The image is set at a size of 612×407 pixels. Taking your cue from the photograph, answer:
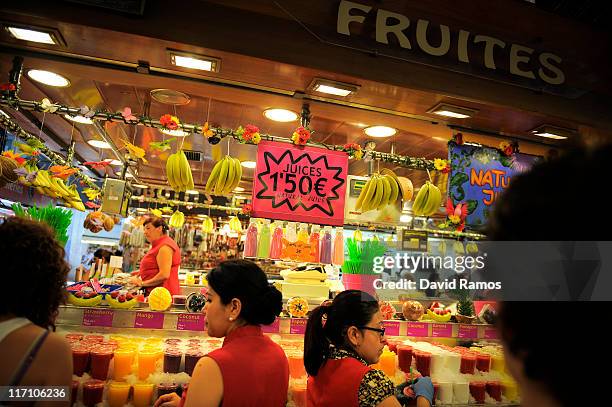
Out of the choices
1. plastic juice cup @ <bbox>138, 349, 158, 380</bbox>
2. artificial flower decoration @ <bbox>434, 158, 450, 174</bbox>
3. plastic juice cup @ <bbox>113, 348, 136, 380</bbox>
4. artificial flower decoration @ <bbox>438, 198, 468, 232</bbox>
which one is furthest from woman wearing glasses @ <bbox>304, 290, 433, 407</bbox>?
artificial flower decoration @ <bbox>434, 158, 450, 174</bbox>

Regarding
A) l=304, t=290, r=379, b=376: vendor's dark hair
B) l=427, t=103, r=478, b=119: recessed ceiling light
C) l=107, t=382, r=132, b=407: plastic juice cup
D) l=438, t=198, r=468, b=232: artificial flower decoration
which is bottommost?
l=107, t=382, r=132, b=407: plastic juice cup

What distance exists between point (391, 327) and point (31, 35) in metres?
3.91

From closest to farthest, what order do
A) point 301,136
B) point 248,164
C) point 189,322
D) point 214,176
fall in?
point 189,322 < point 301,136 < point 214,176 < point 248,164

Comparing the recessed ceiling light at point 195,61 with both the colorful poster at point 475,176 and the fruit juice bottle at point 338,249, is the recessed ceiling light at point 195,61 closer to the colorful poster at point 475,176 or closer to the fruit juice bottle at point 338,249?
the colorful poster at point 475,176

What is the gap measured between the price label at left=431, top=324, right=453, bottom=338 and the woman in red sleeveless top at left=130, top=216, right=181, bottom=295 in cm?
319

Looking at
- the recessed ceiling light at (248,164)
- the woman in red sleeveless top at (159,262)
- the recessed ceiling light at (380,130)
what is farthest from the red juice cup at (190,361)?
the recessed ceiling light at (248,164)

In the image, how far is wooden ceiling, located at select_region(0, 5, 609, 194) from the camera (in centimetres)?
308

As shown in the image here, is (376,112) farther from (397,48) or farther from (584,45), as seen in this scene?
(584,45)

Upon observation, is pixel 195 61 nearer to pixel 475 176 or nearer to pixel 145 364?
pixel 145 364

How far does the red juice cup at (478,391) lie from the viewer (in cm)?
325

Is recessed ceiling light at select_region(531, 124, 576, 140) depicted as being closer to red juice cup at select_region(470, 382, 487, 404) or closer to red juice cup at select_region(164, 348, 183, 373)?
red juice cup at select_region(470, 382, 487, 404)

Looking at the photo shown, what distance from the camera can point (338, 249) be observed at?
16.2ft

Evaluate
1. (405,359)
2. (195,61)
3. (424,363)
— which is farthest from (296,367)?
(195,61)

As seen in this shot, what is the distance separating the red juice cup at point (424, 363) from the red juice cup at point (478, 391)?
0.39 meters
